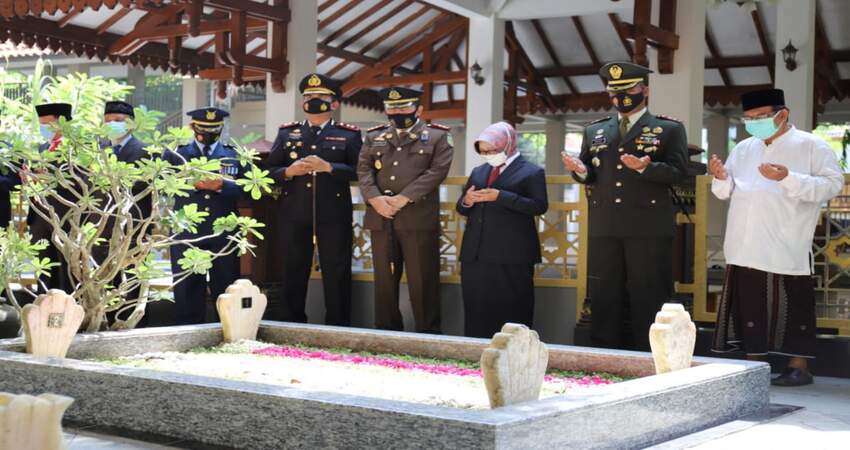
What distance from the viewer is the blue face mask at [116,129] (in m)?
4.44

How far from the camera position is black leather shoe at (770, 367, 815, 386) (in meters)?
4.84

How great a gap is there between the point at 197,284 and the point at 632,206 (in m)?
2.70

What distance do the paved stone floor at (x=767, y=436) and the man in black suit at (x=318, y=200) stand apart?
2.86 m

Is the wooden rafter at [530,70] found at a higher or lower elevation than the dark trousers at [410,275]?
higher

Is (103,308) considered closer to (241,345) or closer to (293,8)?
(241,345)

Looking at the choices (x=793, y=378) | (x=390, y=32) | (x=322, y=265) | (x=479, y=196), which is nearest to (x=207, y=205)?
(x=322, y=265)

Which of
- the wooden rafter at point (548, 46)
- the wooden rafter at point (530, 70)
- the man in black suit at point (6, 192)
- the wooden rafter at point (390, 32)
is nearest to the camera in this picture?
the man in black suit at point (6, 192)

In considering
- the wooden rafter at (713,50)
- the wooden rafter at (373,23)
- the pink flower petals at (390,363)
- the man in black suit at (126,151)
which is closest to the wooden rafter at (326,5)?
the wooden rafter at (373,23)

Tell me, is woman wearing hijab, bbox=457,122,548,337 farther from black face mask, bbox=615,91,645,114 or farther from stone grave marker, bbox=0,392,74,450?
stone grave marker, bbox=0,392,74,450

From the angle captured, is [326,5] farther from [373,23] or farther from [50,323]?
[50,323]

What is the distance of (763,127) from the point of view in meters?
4.89

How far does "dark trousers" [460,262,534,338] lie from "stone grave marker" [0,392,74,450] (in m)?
3.61

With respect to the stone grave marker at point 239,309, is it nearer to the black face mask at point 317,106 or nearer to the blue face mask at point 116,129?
the blue face mask at point 116,129

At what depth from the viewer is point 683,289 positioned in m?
5.70
